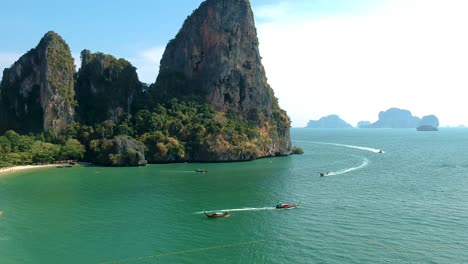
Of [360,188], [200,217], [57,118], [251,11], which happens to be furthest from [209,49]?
[200,217]

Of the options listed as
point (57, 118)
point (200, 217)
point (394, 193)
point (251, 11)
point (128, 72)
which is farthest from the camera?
point (251, 11)

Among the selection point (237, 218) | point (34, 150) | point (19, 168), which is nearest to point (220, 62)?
point (34, 150)

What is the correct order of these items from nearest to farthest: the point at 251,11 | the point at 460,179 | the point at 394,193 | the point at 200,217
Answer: the point at 200,217, the point at 394,193, the point at 460,179, the point at 251,11

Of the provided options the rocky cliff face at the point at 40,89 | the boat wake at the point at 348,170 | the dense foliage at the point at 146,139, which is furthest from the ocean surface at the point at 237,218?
the rocky cliff face at the point at 40,89

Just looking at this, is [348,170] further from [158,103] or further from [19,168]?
[19,168]

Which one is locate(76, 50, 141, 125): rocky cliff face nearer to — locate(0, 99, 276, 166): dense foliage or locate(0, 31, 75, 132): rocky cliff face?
locate(0, 99, 276, 166): dense foliage

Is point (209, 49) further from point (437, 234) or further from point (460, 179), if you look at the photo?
point (437, 234)

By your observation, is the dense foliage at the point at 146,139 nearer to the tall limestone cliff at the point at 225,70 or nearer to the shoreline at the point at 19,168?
the shoreline at the point at 19,168
